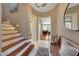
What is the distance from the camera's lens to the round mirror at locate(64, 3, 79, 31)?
1556 mm

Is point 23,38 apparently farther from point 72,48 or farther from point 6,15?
point 72,48

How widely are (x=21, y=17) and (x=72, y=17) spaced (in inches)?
28.1

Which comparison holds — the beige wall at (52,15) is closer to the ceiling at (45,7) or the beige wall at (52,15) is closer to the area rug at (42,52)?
the ceiling at (45,7)

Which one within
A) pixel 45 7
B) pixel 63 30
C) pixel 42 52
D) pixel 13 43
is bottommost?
pixel 42 52

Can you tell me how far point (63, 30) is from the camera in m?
1.66

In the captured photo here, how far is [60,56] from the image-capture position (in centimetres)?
167

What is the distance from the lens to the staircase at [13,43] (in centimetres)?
159

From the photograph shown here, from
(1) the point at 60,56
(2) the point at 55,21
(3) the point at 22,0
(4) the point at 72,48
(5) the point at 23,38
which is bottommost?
(1) the point at 60,56

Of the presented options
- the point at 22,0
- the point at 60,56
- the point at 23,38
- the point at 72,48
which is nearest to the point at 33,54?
the point at 23,38

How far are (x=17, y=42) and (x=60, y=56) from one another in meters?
0.64

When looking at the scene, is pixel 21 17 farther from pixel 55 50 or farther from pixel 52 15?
pixel 55 50

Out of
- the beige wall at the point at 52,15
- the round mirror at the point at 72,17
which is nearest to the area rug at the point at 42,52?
the beige wall at the point at 52,15

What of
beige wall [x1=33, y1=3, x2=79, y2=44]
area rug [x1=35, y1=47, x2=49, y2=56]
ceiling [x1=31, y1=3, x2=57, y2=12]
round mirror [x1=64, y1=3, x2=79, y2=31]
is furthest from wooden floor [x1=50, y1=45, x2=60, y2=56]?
ceiling [x1=31, y1=3, x2=57, y2=12]

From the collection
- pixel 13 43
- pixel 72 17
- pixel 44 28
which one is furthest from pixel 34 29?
pixel 72 17
